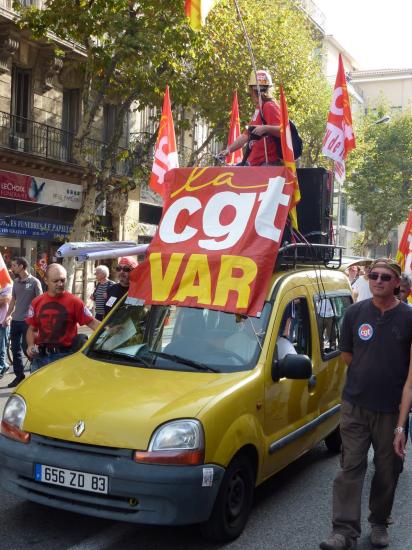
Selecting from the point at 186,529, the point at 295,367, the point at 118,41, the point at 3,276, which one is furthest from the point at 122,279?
the point at 118,41

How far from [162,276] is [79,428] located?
1.59 meters

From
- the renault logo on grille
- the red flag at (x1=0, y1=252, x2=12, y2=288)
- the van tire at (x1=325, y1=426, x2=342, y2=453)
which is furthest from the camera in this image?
the red flag at (x1=0, y1=252, x2=12, y2=288)

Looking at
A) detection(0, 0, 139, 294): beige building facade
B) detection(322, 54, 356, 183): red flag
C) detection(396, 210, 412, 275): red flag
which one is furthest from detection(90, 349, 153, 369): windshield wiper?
detection(0, 0, 139, 294): beige building facade

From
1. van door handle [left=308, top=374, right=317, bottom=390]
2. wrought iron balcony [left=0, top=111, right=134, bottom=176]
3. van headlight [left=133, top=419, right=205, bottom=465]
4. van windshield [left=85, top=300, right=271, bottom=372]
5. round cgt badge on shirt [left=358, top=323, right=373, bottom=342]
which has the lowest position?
van headlight [left=133, top=419, right=205, bottom=465]

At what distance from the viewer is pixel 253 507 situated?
506cm

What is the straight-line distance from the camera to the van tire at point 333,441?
6.68 meters

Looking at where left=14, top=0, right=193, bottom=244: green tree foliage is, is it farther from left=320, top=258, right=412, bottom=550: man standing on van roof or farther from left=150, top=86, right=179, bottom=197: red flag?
left=320, top=258, right=412, bottom=550: man standing on van roof

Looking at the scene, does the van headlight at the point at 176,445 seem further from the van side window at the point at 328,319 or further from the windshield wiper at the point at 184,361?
the van side window at the point at 328,319

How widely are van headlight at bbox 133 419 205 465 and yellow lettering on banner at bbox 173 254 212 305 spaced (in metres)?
1.26

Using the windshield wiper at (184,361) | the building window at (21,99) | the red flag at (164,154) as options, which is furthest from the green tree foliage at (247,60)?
the windshield wiper at (184,361)

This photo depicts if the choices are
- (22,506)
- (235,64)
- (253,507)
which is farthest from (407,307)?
(235,64)

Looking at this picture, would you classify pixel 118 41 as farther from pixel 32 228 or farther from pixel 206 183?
pixel 206 183

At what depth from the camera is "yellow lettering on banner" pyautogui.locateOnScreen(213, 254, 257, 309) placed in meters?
5.10

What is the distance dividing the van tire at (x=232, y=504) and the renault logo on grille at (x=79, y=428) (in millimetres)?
883
